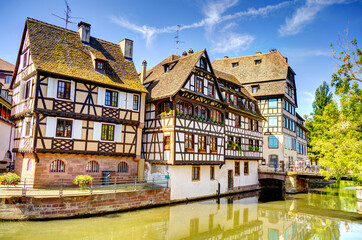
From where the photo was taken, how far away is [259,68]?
1508 inches

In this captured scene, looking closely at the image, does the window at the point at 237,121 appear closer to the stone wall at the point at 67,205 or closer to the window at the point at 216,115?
the window at the point at 216,115

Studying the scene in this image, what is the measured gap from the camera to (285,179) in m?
30.2

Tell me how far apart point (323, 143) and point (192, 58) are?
12.1 meters

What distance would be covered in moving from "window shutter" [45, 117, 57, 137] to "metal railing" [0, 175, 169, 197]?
288cm

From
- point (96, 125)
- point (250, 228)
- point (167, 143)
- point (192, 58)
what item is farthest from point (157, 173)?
point (192, 58)

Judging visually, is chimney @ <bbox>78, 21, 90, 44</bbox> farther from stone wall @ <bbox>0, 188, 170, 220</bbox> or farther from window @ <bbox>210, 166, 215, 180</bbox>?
window @ <bbox>210, 166, 215, 180</bbox>

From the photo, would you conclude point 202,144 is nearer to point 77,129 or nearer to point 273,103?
point 77,129

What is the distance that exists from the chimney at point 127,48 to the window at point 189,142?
850 cm

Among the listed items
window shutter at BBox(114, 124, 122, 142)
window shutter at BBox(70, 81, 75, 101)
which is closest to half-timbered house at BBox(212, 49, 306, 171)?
window shutter at BBox(114, 124, 122, 142)

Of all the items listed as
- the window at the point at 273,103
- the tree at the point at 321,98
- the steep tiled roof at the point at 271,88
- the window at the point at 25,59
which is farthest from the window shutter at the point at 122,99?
the tree at the point at 321,98

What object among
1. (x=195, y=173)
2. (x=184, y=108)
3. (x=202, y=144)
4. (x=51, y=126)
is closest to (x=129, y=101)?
(x=184, y=108)

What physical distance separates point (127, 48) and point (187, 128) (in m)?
8.92

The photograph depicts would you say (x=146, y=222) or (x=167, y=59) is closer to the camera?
(x=146, y=222)

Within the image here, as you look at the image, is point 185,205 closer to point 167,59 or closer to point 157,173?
point 157,173
